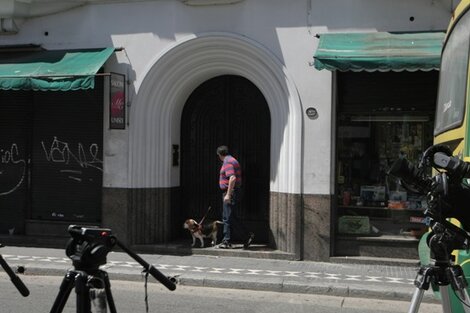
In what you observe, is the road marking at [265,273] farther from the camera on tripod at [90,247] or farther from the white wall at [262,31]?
the camera on tripod at [90,247]

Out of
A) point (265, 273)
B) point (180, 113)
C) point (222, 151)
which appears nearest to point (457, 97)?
point (265, 273)

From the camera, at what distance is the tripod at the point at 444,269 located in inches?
119

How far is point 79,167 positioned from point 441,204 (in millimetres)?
8824

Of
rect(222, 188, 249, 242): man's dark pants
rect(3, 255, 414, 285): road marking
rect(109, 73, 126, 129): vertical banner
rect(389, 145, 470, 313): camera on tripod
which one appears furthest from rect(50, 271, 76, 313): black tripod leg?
rect(109, 73, 126, 129): vertical banner

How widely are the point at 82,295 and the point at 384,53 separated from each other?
6.96 metres

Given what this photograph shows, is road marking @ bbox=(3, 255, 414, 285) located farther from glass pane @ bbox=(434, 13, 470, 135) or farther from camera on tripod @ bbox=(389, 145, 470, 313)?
camera on tripod @ bbox=(389, 145, 470, 313)

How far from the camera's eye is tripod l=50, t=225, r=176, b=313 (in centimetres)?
275

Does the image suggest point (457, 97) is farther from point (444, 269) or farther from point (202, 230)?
point (202, 230)

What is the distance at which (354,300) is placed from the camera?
748 centimetres

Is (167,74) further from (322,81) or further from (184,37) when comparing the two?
(322,81)

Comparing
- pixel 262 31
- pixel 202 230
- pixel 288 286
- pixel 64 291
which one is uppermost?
pixel 262 31

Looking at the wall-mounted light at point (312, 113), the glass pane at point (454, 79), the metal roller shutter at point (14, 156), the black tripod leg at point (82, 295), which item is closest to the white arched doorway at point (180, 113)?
the wall-mounted light at point (312, 113)

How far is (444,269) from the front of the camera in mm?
3076

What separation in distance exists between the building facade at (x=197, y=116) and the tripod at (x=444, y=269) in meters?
6.39
